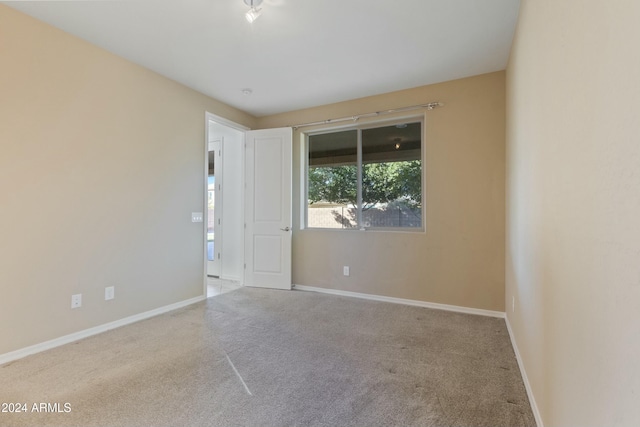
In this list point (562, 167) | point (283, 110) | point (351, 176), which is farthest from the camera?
point (283, 110)

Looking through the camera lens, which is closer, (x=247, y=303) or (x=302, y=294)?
(x=247, y=303)

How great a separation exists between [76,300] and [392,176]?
3.62 meters

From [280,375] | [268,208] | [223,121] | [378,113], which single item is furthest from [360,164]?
[280,375]

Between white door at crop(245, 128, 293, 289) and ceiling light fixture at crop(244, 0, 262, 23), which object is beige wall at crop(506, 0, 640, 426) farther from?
white door at crop(245, 128, 293, 289)

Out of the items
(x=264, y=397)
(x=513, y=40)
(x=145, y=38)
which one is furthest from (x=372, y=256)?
(x=145, y=38)

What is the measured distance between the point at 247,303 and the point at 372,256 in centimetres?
172

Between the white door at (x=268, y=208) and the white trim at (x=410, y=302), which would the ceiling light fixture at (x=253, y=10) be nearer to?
the white door at (x=268, y=208)

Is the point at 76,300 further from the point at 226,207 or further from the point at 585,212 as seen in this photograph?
the point at 585,212

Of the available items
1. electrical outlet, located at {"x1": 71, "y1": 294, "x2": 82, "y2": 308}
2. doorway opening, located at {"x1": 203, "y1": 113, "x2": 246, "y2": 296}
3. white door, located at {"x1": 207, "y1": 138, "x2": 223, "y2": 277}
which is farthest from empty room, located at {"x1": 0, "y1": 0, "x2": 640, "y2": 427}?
white door, located at {"x1": 207, "y1": 138, "x2": 223, "y2": 277}

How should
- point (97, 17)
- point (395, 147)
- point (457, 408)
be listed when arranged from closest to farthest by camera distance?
point (457, 408)
point (97, 17)
point (395, 147)

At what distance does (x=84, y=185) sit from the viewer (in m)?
2.66

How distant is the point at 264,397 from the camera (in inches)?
69.5

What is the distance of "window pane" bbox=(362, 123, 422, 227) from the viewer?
376 centimetres

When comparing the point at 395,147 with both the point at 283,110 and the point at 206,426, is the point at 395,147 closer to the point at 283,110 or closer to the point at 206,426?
the point at 283,110
